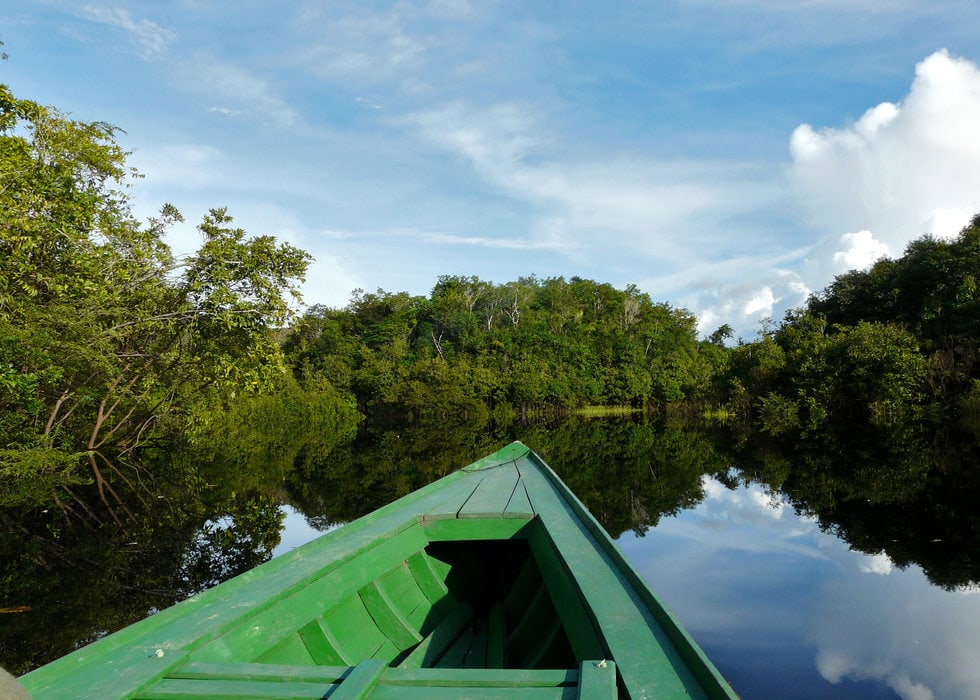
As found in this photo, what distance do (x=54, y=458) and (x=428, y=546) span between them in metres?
8.97

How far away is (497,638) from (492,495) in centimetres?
122

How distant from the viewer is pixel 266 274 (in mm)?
10328

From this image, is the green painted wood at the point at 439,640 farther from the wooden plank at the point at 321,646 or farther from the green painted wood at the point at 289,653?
the green painted wood at the point at 289,653

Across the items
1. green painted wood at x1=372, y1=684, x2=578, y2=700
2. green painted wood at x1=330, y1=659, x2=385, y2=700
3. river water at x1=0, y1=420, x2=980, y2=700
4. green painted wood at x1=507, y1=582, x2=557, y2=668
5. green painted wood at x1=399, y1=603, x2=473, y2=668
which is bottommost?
river water at x1=0, y1=420, x2=980, y2=700

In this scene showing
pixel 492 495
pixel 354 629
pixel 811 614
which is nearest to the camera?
pixel 354 629

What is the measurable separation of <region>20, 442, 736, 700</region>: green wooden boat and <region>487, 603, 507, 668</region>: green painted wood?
0.04 ft

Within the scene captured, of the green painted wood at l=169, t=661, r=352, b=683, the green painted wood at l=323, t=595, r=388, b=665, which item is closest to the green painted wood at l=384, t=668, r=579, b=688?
the green painted wood at l=169, t=661, r=352, b=683

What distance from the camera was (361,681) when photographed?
5.59ft

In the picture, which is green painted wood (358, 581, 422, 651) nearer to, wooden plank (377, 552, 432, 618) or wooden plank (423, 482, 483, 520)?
wooden plank (377, 552, 432, 618)

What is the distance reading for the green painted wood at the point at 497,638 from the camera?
2998mm

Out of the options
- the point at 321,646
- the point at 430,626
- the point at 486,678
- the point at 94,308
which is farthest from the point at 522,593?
the point at 94,308

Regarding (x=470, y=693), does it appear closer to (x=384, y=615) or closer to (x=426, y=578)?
(x=384, y=615)

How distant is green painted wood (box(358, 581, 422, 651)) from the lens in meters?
3.07

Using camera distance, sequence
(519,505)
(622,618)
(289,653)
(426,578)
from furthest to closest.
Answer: (519,505)
(426,578)
(289,653)
(622,618)
